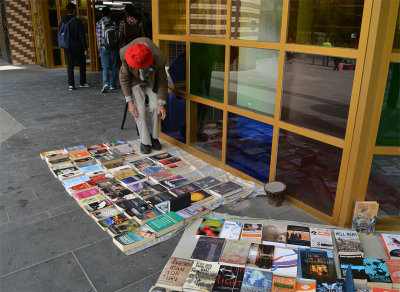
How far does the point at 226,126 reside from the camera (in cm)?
338

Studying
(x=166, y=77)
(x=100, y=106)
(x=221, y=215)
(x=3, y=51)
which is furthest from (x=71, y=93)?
(x=3, y=51)

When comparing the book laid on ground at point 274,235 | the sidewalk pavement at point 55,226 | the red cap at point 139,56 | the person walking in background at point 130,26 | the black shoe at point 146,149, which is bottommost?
the sidewalk pavement at point 55,226

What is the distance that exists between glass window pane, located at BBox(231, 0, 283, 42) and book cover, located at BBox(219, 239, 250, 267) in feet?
5.10

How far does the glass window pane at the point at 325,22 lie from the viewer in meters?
2.20

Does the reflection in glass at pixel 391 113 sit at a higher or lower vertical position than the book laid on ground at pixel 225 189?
higher

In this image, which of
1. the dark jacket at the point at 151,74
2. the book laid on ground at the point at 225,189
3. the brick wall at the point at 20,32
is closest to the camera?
the book laid on ground at the point at 225,189

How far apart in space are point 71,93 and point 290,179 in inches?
204

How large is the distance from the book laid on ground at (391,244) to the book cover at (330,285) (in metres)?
0.48

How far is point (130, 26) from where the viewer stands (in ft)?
20.8

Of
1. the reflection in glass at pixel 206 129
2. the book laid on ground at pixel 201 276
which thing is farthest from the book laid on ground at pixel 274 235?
the reflection in glass at pixel 206 129

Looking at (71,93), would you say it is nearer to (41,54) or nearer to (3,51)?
(41,54)

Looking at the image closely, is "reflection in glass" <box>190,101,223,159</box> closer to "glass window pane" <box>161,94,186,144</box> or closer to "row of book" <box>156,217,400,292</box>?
"glass window pane" <box>161,94,186,144</box>

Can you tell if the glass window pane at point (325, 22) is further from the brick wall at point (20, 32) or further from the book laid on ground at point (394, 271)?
the brick wall at point (20, 32)

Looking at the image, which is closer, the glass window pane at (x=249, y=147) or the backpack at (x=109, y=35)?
the glass window pane at (x=249, y=147)
